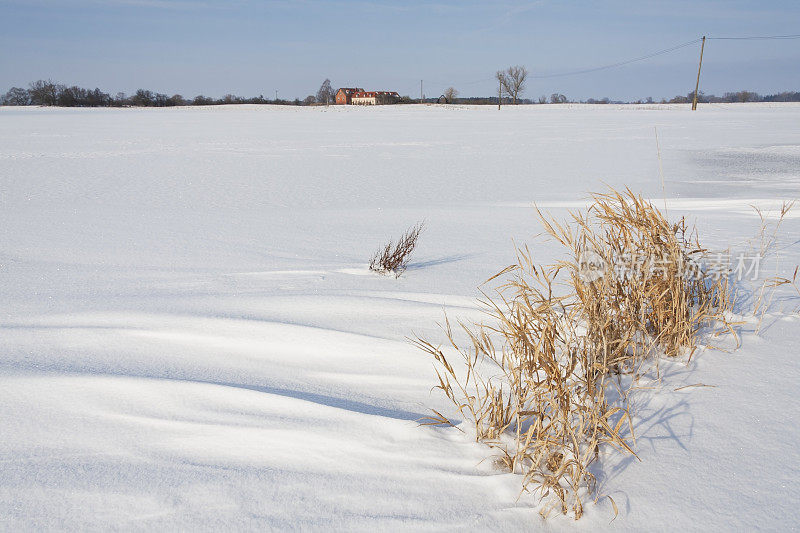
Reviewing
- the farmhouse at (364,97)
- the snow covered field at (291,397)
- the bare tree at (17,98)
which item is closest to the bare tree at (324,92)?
the farmhouse at (364,97)

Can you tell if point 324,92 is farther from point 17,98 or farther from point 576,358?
point 576,358

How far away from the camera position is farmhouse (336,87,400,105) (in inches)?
2810

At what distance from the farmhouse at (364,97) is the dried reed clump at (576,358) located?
230 ft

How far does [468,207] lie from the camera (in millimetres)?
6605

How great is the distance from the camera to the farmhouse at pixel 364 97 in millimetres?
71375

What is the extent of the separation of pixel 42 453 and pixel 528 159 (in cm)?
1124

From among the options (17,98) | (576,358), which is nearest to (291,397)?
→ (576,358)

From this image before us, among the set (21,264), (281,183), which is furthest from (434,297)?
(281,183)

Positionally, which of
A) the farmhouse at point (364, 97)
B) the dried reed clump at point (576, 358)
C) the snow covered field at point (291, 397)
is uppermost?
the farmhouse at point (364, 97)

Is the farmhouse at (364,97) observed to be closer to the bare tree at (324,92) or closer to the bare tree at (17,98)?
the bare tree at (324,92)

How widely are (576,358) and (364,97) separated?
275ft

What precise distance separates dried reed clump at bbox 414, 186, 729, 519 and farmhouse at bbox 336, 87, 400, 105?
7003 cm

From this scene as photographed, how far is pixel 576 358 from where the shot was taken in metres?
1.72

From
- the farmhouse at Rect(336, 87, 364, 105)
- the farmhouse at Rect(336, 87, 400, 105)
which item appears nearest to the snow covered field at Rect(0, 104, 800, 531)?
the farmhouse at Rect(336, 87, 400, 105)
